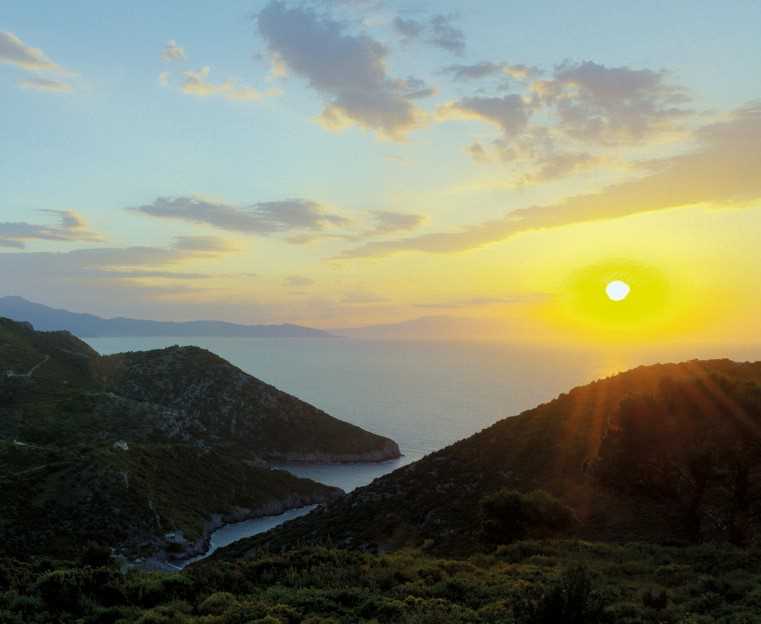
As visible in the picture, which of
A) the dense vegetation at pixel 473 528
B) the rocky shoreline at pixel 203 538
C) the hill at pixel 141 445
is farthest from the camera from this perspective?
the hill at pixel 141 445

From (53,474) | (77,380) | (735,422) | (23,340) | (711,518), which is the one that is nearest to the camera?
(735,422)

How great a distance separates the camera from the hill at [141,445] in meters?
67.9

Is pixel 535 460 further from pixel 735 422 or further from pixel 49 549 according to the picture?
pixel 49 549

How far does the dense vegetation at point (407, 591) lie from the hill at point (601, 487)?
461 cm

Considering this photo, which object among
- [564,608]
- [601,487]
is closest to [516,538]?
[601,487]

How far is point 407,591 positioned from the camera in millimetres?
20203

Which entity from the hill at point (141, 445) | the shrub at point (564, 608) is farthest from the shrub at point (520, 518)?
the hill at point (141, 445)

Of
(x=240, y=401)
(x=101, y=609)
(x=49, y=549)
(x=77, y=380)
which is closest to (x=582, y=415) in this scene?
(x=101, y=609)

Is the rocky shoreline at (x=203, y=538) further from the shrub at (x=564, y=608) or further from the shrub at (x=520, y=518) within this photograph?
the shrub at (x=564, y=608)

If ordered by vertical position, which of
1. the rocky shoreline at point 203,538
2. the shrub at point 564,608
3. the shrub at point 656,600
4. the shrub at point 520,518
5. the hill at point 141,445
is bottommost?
the rocky shoreline at point 203,538

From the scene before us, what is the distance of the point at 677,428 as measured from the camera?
3078 cm

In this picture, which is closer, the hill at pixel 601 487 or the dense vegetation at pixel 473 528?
the dense vegetation at pixel 473 528

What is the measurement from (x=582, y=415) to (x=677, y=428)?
2544cm

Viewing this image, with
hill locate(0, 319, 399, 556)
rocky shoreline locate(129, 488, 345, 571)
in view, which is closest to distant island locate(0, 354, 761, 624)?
hill locate(0, 319, 399, 556)
